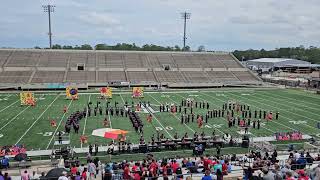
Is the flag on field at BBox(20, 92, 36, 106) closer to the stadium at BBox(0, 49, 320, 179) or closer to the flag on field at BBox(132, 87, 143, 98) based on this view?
the stadium at BBox(0, 49, 320, 179)

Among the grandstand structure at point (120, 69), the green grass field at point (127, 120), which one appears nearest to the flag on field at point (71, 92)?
the green grass field at point (127, 120)

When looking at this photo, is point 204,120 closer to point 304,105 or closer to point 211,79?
point 304,105

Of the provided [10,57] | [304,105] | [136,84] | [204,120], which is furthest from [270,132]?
[10,57]

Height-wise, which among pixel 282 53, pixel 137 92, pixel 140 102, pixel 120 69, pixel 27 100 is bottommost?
pixel 140 102

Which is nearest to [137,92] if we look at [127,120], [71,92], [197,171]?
[71,92]

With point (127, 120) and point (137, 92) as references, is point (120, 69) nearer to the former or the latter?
point (137, 92)

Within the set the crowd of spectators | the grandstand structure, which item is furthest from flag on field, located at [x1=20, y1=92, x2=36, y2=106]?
the crowd of spectators

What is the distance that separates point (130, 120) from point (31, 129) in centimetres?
686

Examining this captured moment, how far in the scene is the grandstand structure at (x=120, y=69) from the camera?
51.6 meters

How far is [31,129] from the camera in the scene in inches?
893

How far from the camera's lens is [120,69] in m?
57.2

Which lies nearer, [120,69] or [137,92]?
[137,92]

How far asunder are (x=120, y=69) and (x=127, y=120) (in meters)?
32.2

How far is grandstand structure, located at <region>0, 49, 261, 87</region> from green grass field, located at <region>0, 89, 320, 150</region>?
12649mm
